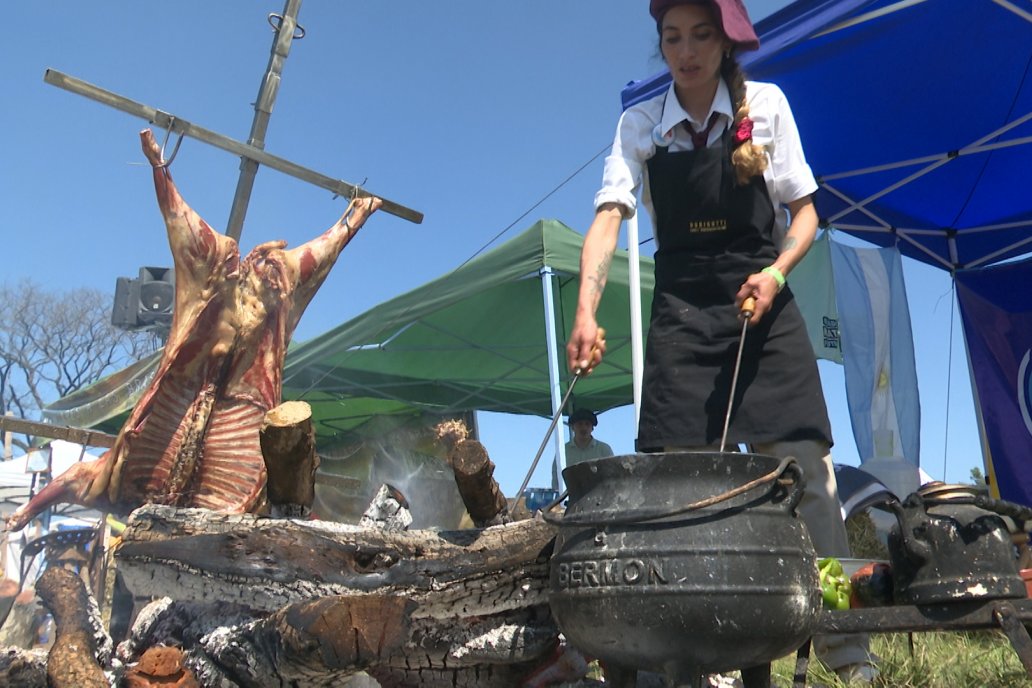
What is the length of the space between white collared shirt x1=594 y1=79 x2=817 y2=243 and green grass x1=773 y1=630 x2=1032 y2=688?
1365 mm

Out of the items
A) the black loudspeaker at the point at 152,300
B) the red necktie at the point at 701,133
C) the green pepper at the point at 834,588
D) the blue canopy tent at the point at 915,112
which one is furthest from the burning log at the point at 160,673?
the black loudspeaker at the point at 152,300

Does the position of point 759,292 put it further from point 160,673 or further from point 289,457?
point 160,673

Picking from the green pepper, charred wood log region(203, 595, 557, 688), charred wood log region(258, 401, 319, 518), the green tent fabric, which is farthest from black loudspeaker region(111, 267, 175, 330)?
the green pepper

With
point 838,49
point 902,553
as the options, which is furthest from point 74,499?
point 838,49

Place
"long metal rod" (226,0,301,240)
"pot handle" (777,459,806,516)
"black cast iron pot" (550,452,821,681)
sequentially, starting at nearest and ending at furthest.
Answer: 1. "black cast iron pot" (550,452,821,681)
2. "pot handle" (777,459,806,516)
3. "long metal rod" (226,0,301,240)

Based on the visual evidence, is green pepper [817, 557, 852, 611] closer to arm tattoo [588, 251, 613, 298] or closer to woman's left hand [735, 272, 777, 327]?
woman's left hand [735, 272, 777, 327]

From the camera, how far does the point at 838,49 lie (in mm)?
5207

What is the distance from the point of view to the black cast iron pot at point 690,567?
1.62m

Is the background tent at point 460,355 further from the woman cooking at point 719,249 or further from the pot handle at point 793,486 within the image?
the pot handle at point 793,486

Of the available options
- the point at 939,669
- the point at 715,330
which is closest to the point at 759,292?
the point at 715,330

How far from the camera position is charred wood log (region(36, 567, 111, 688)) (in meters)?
2.07

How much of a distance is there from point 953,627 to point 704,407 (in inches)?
31.4

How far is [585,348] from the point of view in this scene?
2.22 meters

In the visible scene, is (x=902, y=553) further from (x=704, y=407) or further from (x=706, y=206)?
(x=706, y=206)
